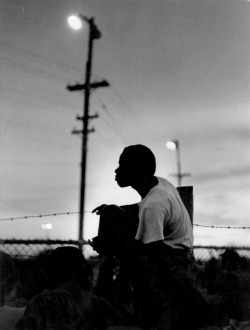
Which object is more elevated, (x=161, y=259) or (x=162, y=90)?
(x=162, y=90)

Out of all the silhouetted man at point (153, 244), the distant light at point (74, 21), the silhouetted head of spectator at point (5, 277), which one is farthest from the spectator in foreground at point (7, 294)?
the distant light at point (74, 21)

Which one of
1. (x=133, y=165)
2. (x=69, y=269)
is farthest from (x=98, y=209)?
(x=69, y=269)

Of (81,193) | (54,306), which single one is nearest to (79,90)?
(81,193)

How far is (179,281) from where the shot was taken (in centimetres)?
195

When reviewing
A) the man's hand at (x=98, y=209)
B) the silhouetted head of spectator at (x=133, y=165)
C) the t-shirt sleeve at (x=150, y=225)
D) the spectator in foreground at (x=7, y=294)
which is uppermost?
the silhouetted head of spectator at (x=133, y=165)

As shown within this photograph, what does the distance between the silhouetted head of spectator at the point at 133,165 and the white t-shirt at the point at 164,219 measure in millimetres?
116

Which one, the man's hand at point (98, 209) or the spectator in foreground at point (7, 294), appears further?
the man's hand at point (98, 209)

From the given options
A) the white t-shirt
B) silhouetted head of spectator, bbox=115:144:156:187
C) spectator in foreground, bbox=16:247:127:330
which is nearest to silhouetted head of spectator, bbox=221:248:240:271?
the white t-shirt

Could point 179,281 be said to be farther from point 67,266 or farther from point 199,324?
point 67,266

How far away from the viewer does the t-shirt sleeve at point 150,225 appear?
6.53 feet

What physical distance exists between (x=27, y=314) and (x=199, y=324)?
831mm

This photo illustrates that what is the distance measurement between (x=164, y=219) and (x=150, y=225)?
137 millimetres

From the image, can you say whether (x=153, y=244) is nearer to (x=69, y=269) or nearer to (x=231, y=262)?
(x=69, y=269)

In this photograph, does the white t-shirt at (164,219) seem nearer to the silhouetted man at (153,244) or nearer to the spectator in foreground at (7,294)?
the silhouetted man at (153,244)
